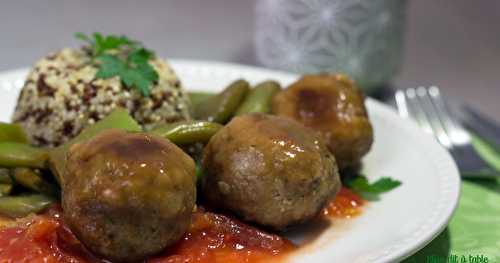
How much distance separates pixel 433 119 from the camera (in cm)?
446

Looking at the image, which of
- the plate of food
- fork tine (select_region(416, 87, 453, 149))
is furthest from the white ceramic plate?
fork tine (select_region(416, 87, 453, 149))

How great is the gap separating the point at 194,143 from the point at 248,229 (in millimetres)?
504

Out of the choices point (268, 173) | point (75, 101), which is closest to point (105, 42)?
point (75, 101)

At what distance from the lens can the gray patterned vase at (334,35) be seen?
498 cm

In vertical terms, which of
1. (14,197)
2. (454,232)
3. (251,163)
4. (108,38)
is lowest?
(454,232)

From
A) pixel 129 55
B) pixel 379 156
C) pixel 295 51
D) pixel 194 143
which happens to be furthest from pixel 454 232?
pixel 295 51

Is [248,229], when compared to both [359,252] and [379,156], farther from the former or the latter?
[379,156]

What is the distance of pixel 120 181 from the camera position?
2.44m

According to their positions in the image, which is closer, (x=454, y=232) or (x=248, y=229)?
(x=248, y=229)

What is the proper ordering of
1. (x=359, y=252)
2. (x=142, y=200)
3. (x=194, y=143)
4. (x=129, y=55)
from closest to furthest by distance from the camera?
(x=142, y=200), (x=359, y=252), (x=194, y=143), (x=129, y=55)

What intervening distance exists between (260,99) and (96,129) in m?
0.93

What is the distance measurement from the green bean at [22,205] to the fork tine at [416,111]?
7.77ft

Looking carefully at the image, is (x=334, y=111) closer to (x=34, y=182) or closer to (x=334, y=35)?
(x=34, y=182)

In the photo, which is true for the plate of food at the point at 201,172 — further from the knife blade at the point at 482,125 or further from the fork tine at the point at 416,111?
the knife blade at the point at 482,125
